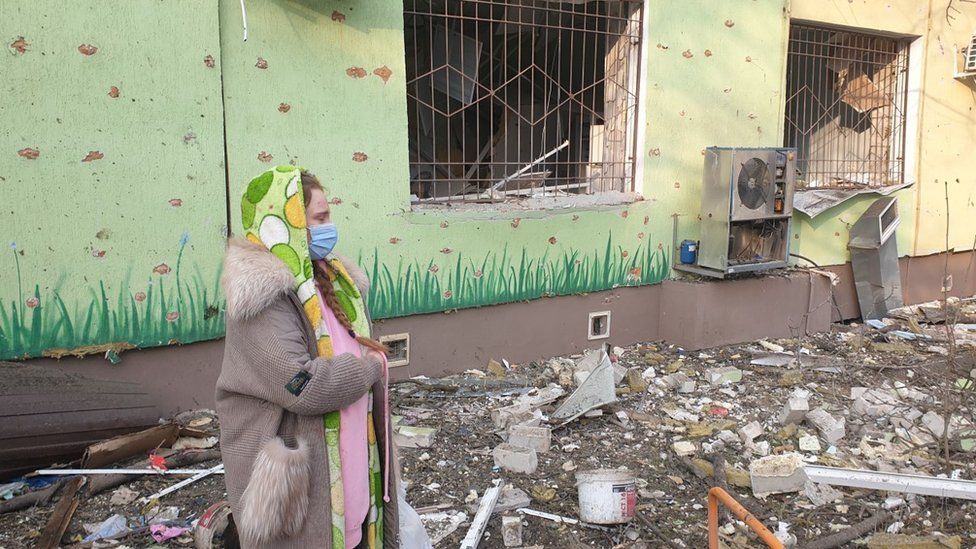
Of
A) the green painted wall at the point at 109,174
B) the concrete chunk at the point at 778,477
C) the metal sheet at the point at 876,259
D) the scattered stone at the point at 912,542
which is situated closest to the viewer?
the scattered stone at the point at 912,542

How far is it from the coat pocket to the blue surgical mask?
566mm

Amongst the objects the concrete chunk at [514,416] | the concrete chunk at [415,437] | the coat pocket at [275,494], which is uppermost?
the coat pocket at [275,494]

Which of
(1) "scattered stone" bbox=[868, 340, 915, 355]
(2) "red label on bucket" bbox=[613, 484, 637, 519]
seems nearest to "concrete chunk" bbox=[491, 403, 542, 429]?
(2) "red label on bucket" bbox=[613, 484, 637, 519]

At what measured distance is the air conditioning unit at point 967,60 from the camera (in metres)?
8.09

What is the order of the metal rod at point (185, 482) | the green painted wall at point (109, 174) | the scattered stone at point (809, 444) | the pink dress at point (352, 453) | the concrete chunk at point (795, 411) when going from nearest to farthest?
the pink dress at point (352, 453)
the metal rod at point (185, 482)
the green painted wall at point (109, 174)
the scattered stone at point (809, 444)
the concrete chunk at point (795, 411)

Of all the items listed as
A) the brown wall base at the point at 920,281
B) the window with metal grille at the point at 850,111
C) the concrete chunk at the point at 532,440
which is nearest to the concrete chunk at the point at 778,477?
the concrete chunk at the point at 532,440

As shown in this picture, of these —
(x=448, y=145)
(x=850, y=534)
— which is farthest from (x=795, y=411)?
(x=448, y=145)

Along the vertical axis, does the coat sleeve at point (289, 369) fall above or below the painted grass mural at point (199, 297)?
above

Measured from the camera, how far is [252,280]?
1886mm

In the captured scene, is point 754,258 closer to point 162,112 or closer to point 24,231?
point 162,112

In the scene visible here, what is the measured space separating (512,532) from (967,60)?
8.16 m

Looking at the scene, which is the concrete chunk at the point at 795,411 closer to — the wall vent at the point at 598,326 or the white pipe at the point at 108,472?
the wall vent at the point at 598,326

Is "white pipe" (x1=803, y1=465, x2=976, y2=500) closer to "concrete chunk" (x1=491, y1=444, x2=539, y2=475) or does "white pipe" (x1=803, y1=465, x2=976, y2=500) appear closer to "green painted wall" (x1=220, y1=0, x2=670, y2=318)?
"concrete chunk" (x1=491, y1=444, x2=539, y2=475)

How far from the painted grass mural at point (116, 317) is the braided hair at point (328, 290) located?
2.54 m
